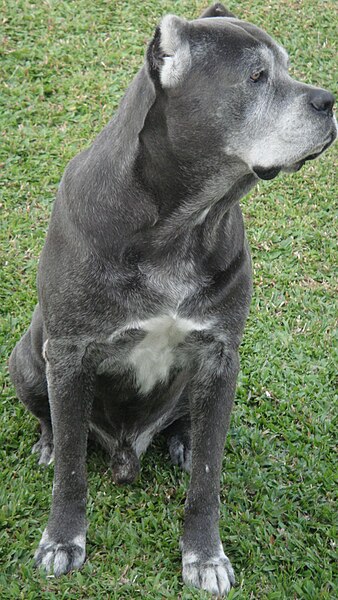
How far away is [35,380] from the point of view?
4.06 m

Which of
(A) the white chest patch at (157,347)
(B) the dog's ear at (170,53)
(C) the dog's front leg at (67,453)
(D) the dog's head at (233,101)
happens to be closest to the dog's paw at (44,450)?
(C) the dog's front leg at (67,453)

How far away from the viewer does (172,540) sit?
3.84 m

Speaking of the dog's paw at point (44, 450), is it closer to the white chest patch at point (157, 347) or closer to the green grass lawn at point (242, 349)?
the green grass lawn at point (242, 349)

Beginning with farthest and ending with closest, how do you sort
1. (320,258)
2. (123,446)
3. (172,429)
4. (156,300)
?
(320,258) → (172,429) → (123,446) → (156,300)

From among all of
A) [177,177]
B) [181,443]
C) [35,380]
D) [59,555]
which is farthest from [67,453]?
[177,177]

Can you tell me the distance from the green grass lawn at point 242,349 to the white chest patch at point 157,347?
654mm

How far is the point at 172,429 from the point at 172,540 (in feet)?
2.09

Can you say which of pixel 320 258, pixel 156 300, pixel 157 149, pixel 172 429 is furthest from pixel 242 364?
pixel 157 149

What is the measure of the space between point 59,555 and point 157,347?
91 cm

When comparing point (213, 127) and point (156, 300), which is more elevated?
point (213, 127)

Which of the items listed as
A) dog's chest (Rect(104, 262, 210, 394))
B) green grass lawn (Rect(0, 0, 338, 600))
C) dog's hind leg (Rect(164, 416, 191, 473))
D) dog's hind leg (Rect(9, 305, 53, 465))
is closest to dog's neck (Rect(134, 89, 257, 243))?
dog's chest (Rect(104, 262, 210, 394))

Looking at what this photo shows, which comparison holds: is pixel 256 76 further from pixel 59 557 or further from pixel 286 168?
pixel 59 557

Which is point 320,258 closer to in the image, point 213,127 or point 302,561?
point 302,561

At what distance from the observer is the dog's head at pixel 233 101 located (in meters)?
3.08
